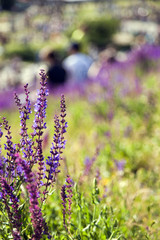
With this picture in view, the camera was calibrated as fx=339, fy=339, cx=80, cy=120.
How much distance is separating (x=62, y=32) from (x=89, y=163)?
98.7ft

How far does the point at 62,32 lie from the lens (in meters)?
31.8

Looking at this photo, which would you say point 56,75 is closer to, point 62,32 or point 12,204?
point 12,204

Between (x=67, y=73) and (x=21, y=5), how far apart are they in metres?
52.4

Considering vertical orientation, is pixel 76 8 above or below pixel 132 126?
above

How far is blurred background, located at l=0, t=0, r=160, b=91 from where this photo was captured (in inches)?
671

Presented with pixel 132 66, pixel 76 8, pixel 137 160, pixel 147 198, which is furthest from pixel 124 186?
pixel 76 8

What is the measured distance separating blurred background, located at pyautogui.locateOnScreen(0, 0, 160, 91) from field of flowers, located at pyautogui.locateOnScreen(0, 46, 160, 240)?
437cm

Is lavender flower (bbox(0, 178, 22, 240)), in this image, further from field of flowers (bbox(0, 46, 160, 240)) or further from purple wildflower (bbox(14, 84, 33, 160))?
purple wildflower (bbox(14, 84, 33, 160))

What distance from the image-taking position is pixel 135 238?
2393 millimetres

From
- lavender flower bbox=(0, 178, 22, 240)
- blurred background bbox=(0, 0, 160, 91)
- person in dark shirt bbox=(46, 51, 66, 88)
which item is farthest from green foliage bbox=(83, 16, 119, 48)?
lavender flower bbox=(0, 178, 22, 240)

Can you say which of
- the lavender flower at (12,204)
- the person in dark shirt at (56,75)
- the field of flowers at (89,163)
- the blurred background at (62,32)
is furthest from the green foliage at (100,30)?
the lavender flower at (12,204)

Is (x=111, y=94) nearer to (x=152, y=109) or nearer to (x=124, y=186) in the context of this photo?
(x=152, y=109)

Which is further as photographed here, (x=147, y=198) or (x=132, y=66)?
(x=132, y=66)

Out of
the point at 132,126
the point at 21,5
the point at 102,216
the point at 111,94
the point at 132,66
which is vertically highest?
the point at 21,5
